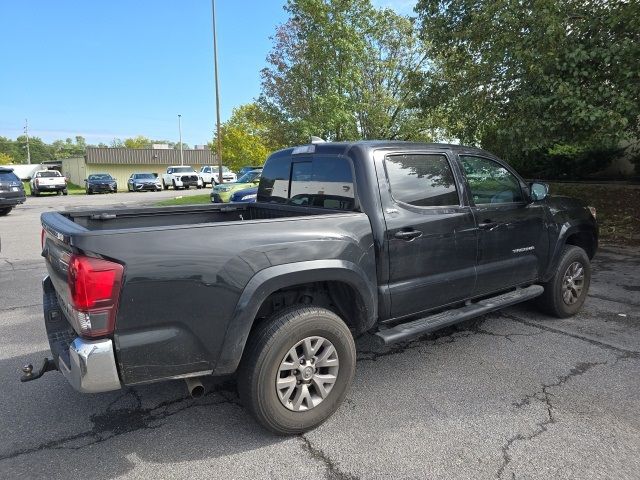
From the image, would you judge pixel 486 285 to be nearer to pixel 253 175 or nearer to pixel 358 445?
pixel 358 445

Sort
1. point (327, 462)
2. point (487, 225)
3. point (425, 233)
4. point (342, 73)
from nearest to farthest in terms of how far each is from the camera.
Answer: point (327, 462), point (425, 233), point (487, 225), point (342, 73)

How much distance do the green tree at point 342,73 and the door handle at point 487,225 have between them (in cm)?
897

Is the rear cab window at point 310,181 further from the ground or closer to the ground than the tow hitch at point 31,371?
further from the ground

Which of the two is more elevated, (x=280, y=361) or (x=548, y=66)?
(x=548, y=66)

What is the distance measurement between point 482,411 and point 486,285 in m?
1.25

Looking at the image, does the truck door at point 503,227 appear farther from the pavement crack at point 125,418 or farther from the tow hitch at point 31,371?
the tow hitch at point 31,371

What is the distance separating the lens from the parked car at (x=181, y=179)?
36938 mm

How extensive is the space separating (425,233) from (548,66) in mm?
5498

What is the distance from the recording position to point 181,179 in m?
36.9

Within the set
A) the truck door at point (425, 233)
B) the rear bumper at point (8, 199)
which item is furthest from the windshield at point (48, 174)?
the truck door at point (425, 233)

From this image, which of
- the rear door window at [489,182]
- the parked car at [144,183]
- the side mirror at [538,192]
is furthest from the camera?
the parked car at [144,183]

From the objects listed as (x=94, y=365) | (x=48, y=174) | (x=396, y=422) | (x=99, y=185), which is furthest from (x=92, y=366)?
(x=99, y=185)

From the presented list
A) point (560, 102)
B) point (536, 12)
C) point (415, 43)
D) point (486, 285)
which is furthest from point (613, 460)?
point (415, 43)

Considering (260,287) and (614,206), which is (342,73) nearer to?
(614,206)
